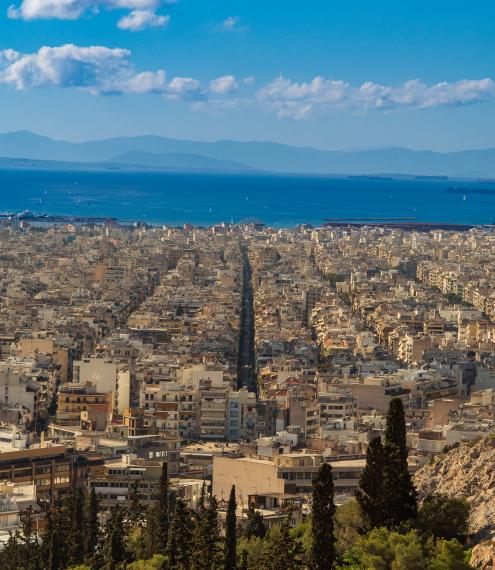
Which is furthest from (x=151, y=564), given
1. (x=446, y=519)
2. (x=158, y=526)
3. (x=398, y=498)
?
(x=446, y=519)

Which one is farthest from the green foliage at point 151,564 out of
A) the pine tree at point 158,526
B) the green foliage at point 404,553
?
the green foliage at point 404,553

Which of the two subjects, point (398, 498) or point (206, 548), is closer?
point (398, 498)

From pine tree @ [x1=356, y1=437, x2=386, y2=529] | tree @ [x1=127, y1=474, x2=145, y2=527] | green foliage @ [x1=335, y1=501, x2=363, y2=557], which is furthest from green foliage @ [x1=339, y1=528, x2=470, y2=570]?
tree @ [x1=127, y1=474, x2=145, y2=527]

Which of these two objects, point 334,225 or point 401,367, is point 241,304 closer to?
point 401,367

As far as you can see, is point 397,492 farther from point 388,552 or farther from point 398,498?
point 388,552

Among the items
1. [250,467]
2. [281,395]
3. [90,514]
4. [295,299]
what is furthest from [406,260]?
[90,514]

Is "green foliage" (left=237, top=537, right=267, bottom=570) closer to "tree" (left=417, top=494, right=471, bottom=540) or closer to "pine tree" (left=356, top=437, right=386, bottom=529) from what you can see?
"pine tree" (left=356, top=437, right=386, bottom=529)
